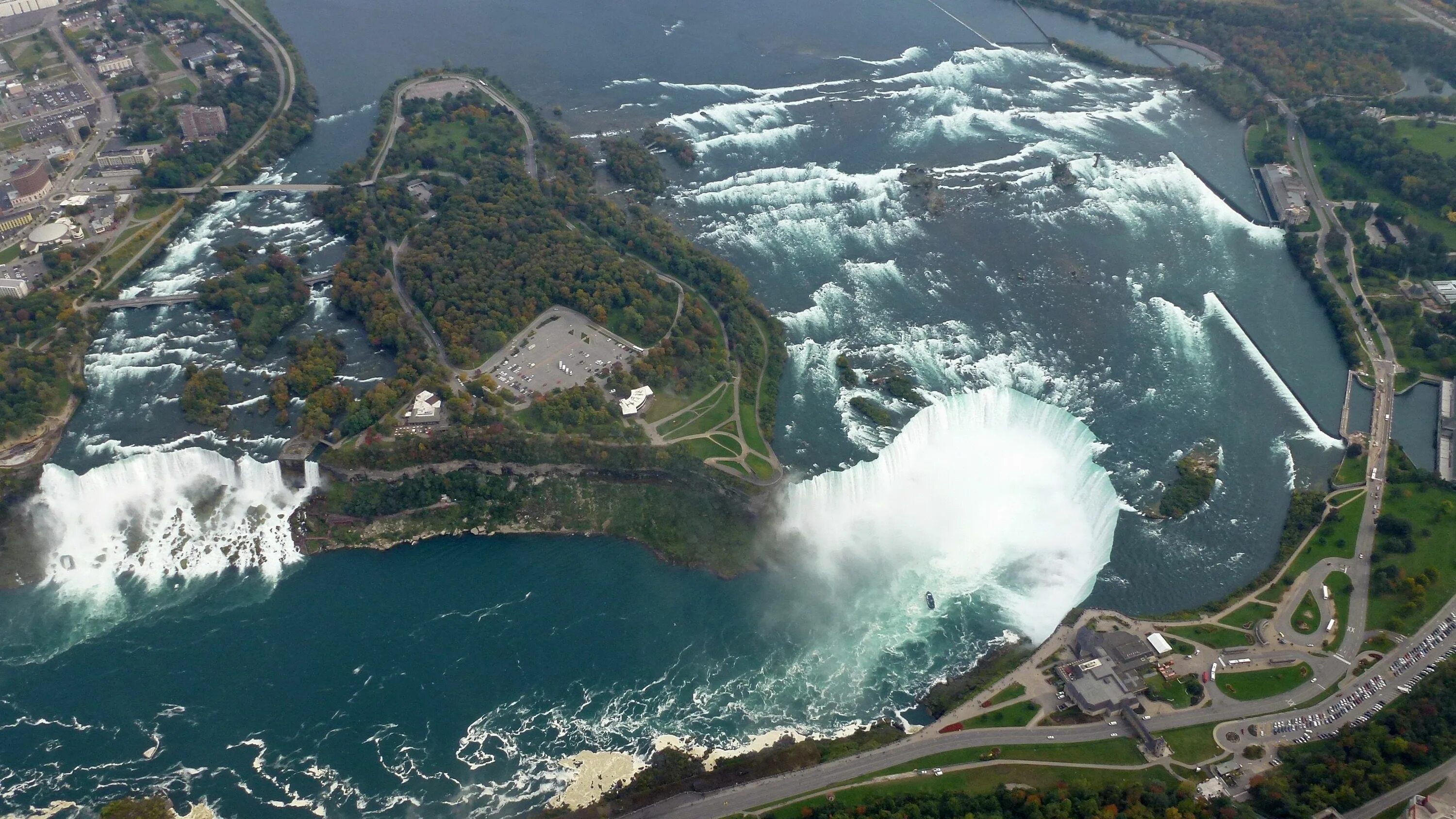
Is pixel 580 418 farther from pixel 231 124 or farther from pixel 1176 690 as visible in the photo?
pixel 231 124

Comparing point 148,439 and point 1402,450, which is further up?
point 1402,450

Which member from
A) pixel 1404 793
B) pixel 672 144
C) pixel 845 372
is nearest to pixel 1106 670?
pixel 1404 793

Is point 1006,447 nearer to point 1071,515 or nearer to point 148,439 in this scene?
point 1071,515

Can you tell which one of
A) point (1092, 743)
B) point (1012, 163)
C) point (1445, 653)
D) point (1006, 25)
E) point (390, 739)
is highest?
point (1006, 25)

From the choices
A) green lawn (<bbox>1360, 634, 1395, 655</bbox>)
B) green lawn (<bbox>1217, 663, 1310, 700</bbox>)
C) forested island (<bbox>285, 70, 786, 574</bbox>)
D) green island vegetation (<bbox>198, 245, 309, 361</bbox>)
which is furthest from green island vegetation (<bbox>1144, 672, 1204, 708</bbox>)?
green island vegetation (<bbox>198, 245, 309, 361</bbox>)

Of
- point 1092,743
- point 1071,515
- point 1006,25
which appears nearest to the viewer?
point 1092,743

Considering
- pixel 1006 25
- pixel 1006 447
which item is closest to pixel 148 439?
pixel 1006 447
